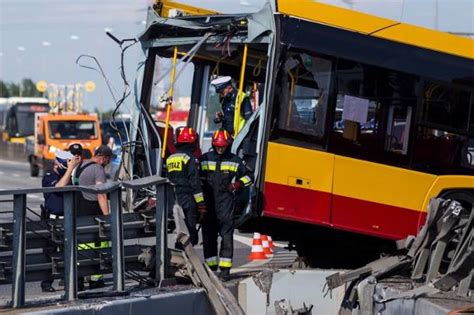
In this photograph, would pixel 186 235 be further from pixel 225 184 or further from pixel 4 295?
pixel 4 295

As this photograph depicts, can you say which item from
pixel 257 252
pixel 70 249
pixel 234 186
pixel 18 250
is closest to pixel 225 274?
pixel 234 186

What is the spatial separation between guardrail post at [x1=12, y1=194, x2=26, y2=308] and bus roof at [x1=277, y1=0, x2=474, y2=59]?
389 cm

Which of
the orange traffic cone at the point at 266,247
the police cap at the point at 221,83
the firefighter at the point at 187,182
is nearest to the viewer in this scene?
the firefighter at the point at 187,182

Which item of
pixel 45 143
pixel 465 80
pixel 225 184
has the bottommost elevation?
pixel 45 143

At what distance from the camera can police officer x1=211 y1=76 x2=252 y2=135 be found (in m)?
11.3

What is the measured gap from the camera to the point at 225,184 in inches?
417

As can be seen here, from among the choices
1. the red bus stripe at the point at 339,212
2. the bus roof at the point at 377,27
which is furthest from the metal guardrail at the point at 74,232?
the bus roof at the point at 377,27

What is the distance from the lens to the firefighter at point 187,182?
10.4 m

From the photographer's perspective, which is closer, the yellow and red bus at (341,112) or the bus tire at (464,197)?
the yellow and red bus at (341,112)

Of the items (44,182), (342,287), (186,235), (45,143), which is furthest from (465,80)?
(45,143)

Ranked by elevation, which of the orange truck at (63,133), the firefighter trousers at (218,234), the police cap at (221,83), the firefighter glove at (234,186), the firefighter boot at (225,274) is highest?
the police cap at (221,83)

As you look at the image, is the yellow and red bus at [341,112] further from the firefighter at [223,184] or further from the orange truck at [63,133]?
the orange truck at [63,133]

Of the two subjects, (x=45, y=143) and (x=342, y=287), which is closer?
(x=342, y=287)

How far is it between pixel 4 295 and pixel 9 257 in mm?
634
